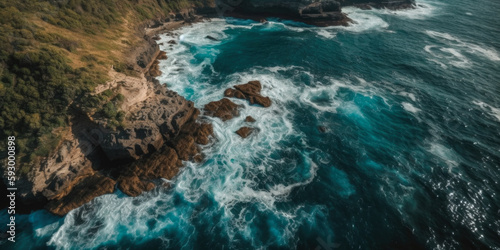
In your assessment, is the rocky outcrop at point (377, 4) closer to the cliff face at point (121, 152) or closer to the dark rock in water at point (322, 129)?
the dark rock in water at point (322, 129)

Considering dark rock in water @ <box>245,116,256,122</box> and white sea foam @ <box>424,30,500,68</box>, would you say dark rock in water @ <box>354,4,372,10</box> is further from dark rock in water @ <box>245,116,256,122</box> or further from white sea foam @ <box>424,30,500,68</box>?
dark rock in water @ <box>245,116,256,122</box>

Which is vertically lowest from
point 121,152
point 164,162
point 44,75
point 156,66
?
point 164,162

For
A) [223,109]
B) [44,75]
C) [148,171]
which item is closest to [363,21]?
[223,109]

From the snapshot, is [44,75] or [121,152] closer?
[44,75]

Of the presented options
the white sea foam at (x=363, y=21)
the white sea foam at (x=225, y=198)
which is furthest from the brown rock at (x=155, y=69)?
the white sea foam at (x=363, y=21)

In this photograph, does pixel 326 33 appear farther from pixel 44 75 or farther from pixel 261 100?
pixel 44 75
